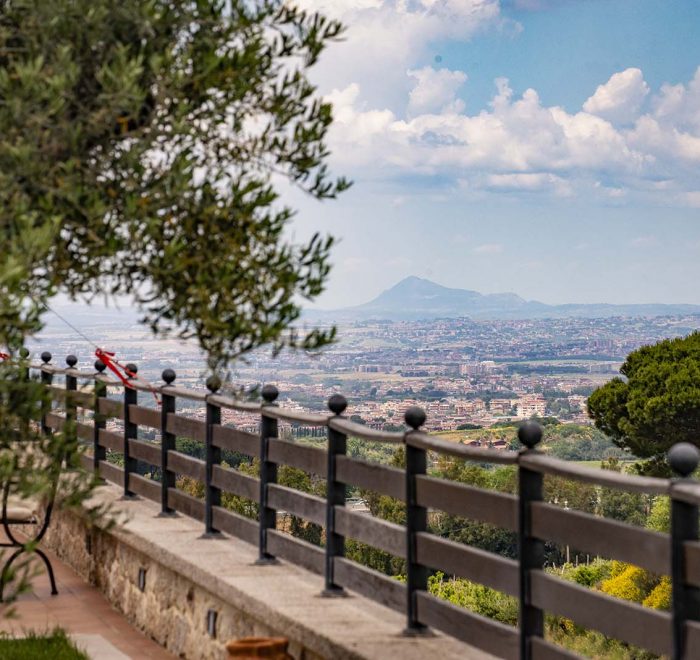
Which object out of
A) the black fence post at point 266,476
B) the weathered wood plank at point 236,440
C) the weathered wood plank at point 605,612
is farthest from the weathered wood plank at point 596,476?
the weathered wood plank at point 236,440

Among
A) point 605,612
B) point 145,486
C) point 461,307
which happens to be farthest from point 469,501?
point 461,307

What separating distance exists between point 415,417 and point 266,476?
6.35 feet

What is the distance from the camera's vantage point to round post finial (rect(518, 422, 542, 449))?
5.29 metres

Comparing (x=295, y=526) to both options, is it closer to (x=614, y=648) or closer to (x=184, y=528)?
(x=614, y=648)

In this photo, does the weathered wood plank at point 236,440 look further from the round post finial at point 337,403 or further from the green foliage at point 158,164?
the green foliage at point 158,164

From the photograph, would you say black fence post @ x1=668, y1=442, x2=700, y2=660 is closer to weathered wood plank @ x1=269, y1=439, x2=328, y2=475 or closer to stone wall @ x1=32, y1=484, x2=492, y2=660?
stone wall @ x1=32, y1=484, x2=492, y2=660

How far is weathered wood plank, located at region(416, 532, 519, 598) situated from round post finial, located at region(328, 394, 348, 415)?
1.11 metres

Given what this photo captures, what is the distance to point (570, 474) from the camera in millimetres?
5023

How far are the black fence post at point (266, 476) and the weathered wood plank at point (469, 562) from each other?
193 cm

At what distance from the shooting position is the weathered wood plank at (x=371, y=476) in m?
6.25

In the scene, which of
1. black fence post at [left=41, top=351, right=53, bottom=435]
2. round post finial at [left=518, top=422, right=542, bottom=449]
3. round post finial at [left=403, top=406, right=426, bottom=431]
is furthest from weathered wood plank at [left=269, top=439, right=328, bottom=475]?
round post finial at [left=518, top=422, right=542, bottom=449]

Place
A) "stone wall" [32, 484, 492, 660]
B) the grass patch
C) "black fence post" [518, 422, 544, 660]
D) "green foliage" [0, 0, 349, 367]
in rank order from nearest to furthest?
1. "green foliage" [0, 0, 349, 367]
2. "black fence post" [518, 422, 544, 660]
3. "stone wall" [32, 484, 492, 660]
4. the grass patch

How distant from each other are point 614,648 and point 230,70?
42.1 m

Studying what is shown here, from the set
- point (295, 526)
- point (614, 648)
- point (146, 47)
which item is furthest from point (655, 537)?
point (295, 526)
